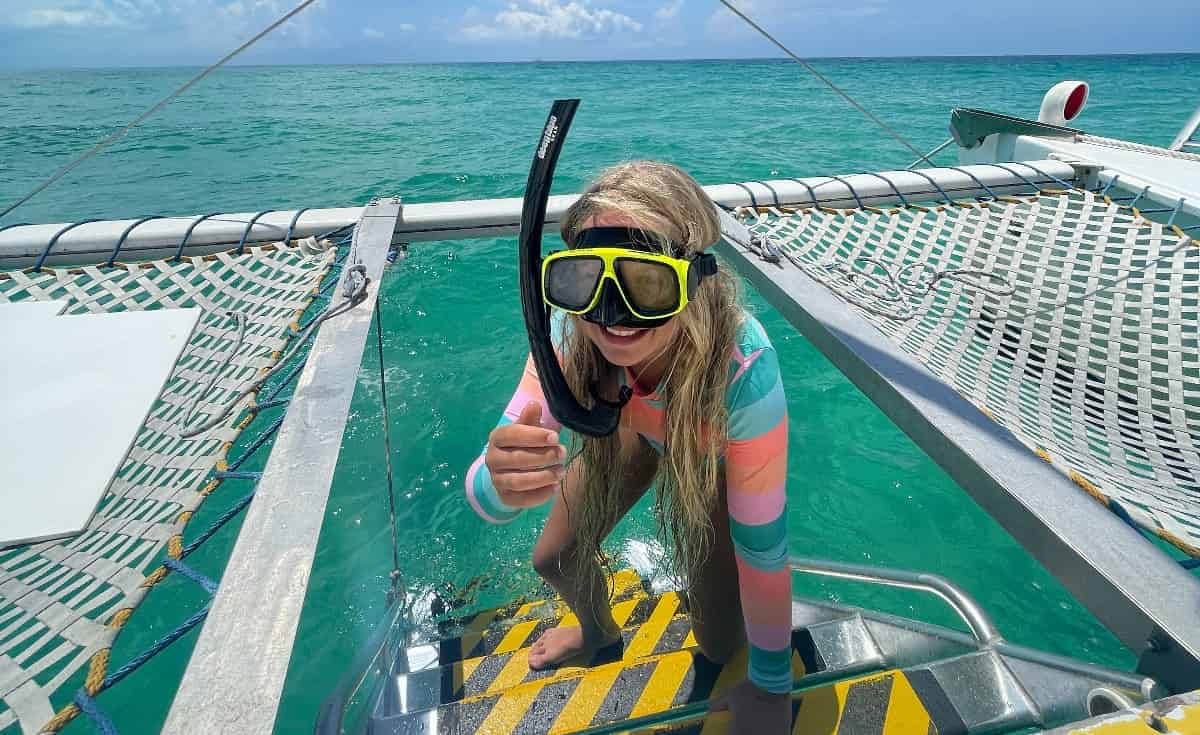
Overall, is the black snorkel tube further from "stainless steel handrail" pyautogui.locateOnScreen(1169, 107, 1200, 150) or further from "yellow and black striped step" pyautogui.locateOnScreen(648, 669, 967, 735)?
"stainless steel handrail" pyautogui.locateOnScreen(1169, 107, 1200, 150)

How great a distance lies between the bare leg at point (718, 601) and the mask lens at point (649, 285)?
603 mm

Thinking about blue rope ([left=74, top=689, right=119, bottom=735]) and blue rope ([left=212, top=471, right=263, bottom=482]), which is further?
blue rope ([left=212, top=471, right=263, bottom=482])

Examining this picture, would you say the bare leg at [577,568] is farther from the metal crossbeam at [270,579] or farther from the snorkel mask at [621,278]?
the metal crossbeam at [270,579]

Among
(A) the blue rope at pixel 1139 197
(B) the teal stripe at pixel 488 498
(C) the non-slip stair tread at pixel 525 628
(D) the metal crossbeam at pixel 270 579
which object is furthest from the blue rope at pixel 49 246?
(A) the blue rope at pixel 1139 197

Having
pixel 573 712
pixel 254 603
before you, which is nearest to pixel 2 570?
pixel 254 603

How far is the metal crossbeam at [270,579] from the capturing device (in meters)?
0.71

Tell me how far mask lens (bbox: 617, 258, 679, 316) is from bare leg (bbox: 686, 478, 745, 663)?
603 mm

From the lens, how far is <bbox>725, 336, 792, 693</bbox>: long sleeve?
121 cm

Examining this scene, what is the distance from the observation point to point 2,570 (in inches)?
51.7

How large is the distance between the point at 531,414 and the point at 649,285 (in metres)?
0.30

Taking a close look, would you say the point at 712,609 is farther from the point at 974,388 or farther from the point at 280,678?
the point at 280,678

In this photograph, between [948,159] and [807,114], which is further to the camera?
[807,114]

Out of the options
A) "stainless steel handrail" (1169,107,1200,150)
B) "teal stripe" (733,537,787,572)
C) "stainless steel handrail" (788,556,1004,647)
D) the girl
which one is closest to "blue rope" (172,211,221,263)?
the girl

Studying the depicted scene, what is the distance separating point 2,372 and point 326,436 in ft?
4.63
